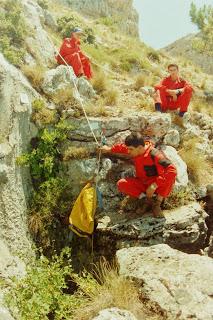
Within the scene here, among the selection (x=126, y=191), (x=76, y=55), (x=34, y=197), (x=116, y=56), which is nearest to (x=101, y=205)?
(x=126, y=191)

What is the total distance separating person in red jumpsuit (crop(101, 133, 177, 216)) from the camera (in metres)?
7.37

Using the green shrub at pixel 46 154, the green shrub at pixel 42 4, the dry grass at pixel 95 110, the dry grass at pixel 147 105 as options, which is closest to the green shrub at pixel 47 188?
the green shrub at pixel 46 154

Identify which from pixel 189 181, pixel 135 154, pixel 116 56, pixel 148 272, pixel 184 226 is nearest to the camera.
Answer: pixel 148 272

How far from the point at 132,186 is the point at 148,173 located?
1.68 feet

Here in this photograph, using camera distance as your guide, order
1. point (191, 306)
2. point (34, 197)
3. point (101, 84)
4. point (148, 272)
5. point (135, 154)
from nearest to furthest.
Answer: point (191, 306), point (148, 272), point (135, 154), point (34, 197), point (101, 84)

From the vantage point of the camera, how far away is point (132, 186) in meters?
8.09

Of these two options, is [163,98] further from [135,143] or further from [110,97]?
[135,143]

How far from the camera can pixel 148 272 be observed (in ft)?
18.2

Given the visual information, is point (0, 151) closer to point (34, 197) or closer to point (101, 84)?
point (34, 197)

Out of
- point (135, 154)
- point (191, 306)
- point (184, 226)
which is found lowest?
point (184, 226)

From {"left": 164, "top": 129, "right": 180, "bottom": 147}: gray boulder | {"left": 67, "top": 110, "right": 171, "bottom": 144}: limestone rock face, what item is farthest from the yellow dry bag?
{"left": 164, "top": 129, "right": 180, "bottom": 147}: gray boulder

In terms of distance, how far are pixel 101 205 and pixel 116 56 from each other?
40.9 ft

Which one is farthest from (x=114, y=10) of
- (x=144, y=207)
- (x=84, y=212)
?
(x=84, y=212)

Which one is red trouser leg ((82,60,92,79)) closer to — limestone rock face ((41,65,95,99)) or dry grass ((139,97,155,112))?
limestone rock face ((41,65,95,99))
